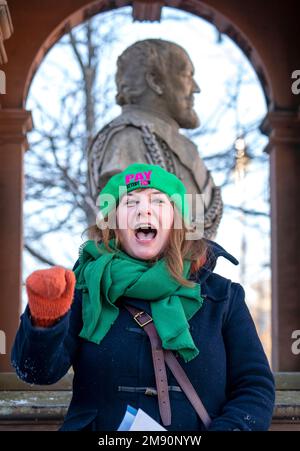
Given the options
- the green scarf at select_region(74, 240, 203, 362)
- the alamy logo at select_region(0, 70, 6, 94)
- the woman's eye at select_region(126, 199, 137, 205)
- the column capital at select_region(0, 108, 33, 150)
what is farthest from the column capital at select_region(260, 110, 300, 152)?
the green scarf at select_region(74, 240, 203, 362)

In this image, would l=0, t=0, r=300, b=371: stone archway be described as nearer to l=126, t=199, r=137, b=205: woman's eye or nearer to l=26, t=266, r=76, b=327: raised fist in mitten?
l=126, t=199, r=137, b=205: woman's eye

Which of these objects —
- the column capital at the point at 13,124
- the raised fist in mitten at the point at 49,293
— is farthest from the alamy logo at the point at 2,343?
the raised fist in mitten at the point at 49,293

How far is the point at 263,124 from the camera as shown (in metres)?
5.42

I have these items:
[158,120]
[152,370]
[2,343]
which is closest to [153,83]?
[158,120]

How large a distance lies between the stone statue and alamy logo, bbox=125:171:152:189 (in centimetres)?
227

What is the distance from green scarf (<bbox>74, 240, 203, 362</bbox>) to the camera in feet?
6.77

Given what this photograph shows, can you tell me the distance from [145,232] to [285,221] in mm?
3179

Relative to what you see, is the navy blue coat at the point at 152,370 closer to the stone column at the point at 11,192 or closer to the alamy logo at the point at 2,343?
the alamy logo at the point at 2,343

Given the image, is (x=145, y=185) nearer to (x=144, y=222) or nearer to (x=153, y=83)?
(x=144, y=222)

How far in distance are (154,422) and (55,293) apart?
0.42 metres

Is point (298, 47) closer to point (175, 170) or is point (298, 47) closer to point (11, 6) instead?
point (175, 170)

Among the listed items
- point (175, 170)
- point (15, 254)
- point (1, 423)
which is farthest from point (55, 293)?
point (15, 254)

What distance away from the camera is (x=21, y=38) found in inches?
212

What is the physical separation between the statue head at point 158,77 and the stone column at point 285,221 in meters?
0.69
